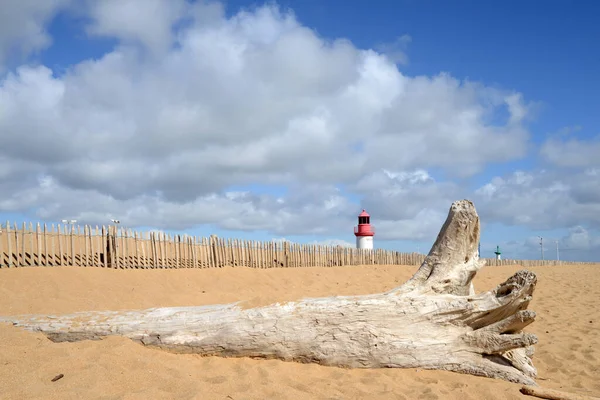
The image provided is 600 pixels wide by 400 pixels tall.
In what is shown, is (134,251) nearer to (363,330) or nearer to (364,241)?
(363,330)

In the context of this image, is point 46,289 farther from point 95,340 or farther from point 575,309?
point 575,309

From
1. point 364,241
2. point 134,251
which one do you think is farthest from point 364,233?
point 134,251

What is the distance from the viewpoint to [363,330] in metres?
4.56

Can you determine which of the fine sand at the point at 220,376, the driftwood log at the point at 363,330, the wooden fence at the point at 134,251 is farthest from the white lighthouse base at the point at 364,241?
the driftwood log at the point at 363,330

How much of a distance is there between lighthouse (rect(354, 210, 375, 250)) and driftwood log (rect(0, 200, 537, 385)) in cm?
2202

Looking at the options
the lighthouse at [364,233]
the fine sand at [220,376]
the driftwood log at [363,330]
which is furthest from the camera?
the lighthouse at [364,233]

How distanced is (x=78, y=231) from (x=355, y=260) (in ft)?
39.6

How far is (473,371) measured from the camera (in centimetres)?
452

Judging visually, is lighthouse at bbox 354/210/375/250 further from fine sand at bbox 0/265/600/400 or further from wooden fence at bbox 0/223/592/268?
fine sand at bbox 0/265/600/400

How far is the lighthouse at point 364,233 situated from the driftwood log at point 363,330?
22.0m

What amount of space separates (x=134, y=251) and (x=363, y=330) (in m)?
8.32

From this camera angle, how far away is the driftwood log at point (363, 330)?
14.8 ft

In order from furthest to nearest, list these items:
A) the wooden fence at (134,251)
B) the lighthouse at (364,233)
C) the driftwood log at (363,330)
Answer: the lighthouse at (364,233)
the wooden fence at (134,251)
the driftwood log at (363,330)

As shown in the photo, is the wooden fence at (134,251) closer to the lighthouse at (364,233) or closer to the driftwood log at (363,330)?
the driftwood log at (363,330)
